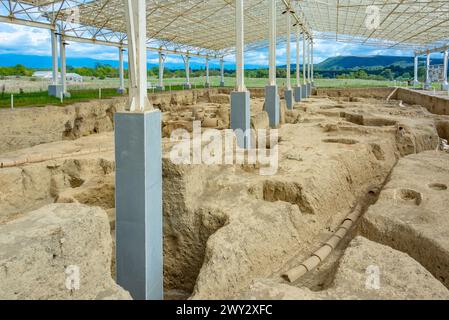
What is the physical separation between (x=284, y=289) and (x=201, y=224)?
3.49 metres

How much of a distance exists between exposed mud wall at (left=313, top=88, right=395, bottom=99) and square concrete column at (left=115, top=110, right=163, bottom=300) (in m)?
36.0

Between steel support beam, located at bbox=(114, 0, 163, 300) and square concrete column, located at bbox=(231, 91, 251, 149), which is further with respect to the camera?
square concrete column, located at bbox=(231, 91, 251, 149)

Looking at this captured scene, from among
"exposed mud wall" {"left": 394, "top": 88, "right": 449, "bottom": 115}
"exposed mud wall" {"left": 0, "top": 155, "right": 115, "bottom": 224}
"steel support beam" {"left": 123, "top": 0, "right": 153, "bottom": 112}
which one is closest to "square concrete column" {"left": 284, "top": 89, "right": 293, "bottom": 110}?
"exposed mud wall" {"left": 394, "top": 88, "right": 449, "bottom": 115}

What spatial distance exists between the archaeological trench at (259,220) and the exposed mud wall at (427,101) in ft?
23.8

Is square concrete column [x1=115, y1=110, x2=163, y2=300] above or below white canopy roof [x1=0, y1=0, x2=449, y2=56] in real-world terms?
below

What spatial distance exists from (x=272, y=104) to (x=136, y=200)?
464 inches

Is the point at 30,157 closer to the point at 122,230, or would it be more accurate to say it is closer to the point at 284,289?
the point at 122,230

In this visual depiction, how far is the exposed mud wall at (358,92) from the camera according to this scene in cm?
3788

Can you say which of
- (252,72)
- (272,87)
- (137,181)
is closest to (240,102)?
(272,87)

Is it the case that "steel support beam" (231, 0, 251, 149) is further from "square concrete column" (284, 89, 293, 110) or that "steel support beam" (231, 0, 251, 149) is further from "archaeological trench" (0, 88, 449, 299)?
"square concrete column" (284, 89, 293, 110)

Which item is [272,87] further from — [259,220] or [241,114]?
[259,220]

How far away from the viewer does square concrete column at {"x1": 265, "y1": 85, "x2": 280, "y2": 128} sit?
52.6 feet

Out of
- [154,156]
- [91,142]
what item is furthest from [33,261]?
[91,142]

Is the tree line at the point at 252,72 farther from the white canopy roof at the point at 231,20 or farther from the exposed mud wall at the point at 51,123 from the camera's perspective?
the exposed mud wall at the point at 51,123
